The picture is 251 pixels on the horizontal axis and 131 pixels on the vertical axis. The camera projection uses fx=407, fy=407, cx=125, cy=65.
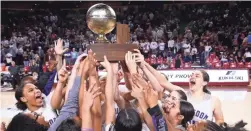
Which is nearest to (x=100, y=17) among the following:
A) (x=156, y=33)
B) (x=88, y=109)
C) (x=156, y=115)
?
(x=88, y=109)

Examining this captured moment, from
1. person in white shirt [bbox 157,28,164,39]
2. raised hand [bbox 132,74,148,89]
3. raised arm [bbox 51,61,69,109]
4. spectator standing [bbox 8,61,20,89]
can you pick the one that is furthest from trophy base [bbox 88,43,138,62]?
person in white shirt [bbox 157,28,164,39]

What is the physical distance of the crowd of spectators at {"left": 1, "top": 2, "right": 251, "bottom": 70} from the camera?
19625mm

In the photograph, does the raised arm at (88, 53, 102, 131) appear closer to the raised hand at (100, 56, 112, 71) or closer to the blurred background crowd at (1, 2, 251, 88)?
the raised hand at (100, 56, 112, 71)

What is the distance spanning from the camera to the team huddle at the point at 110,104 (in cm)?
255

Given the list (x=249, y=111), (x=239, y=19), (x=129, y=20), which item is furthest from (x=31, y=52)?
(x=249, y=111)

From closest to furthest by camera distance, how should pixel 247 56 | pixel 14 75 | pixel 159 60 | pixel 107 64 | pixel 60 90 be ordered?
1. pixel 107 64
2. pixel 60 90
3. pixel 14 75
4. pixel 247 56
5. pixel 159 60

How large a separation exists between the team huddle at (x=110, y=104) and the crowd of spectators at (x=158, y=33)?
44.3 ft

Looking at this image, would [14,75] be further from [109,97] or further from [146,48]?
[109,97]

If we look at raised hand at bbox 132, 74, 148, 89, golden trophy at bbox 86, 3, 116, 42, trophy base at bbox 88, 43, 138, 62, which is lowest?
raised hand at bbox 132, 74, 148, 89

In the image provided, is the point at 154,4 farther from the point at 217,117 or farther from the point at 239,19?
the point at 217,117

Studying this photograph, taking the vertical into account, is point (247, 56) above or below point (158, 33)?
below

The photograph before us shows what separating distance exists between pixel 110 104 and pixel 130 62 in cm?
39

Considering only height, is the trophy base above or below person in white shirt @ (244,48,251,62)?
above

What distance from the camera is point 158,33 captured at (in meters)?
22.6
